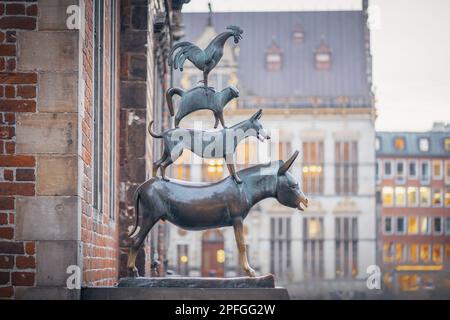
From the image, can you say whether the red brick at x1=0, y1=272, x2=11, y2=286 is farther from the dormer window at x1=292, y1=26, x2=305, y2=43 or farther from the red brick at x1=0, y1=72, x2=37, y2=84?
the dormer window at x1=292, y1=26, x2=305, y2=43

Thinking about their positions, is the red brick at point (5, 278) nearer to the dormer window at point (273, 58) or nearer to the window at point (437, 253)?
the dormer window at point (273, 58)

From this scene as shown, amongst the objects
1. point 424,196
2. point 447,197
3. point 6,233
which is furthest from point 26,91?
point 447,197

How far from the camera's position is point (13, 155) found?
26.2 feet

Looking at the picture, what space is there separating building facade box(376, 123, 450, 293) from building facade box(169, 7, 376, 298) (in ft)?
78.3

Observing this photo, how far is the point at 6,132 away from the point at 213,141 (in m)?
1.67

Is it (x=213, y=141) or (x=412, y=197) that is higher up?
(x=412, y=197)

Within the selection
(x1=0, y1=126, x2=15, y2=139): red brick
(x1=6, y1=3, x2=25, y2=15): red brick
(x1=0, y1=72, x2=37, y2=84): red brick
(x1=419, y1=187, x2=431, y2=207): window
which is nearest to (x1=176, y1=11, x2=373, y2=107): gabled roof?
(x1=419, y1=187, x2=431, y2=207): window

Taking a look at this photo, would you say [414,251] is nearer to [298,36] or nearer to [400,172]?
[400,172]

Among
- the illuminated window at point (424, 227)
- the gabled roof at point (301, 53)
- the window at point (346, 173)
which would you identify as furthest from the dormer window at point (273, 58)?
the illuminated window at point (424, 227)

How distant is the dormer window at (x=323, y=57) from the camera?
5883 centimetres

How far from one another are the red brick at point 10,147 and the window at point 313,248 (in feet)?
164

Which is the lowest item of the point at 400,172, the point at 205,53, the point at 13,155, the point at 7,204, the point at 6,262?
the point at 6,262
